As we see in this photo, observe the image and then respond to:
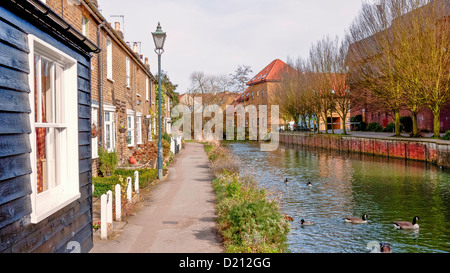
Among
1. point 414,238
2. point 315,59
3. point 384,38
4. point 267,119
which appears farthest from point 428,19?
point 267,119

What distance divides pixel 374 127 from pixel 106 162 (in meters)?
42.4

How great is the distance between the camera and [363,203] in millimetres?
13922

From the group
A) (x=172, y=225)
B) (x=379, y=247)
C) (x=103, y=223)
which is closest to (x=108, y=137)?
(x=172, y=225)

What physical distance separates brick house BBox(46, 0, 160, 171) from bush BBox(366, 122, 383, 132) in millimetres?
33524

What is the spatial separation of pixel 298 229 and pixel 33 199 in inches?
310

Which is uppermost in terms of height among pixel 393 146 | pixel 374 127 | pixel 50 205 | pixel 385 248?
pixel 374 127

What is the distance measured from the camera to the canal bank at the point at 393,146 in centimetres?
2350

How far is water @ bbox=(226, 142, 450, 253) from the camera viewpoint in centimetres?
955

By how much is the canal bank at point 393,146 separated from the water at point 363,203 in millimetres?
1058

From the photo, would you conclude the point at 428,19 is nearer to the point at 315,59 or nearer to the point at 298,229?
the point at 315,59

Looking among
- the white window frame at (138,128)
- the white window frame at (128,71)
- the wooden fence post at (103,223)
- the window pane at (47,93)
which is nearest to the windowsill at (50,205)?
the window pane at (47,93)

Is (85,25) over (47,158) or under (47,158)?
over

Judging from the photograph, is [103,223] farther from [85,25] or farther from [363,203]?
[363,203]

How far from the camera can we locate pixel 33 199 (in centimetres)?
384
